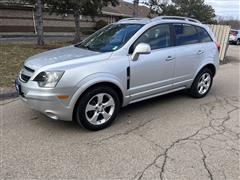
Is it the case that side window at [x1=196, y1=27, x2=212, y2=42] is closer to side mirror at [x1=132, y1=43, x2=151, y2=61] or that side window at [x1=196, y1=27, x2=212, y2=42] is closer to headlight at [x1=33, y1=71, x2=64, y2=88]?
side mirror at [x1=132, y1=43, x2=151, y2=61]

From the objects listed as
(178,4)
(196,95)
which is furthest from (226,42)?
(178,4)

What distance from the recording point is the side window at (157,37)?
15.1ft

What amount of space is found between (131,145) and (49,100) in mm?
1295

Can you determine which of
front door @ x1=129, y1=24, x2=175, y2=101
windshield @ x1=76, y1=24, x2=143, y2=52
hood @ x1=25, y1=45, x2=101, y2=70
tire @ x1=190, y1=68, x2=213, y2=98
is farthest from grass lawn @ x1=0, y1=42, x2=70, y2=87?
tire @ x1=190, y1=68, x2=213, y2=98

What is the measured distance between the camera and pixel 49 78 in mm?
3727

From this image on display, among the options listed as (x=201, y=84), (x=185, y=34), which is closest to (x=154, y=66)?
(x=185, y=34)

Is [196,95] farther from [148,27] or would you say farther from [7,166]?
[7,166]

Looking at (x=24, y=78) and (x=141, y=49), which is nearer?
(x=24, y=78)

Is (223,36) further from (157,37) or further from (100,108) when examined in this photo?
(100,108)

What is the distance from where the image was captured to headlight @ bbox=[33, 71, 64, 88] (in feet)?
12.1

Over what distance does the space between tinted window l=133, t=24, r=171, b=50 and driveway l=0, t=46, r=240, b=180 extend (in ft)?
4.06

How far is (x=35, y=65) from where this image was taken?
398 cm

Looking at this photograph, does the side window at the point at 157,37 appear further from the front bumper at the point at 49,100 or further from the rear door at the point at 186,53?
the front bumper at the point at 49,100

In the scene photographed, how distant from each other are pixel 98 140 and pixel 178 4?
29.3 m
